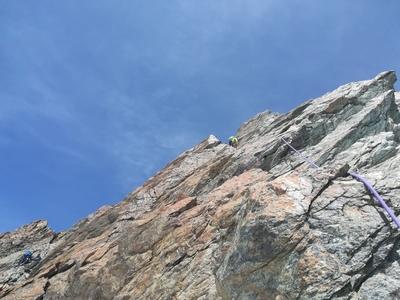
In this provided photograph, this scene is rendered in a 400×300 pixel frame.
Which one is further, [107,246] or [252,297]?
[107,246]

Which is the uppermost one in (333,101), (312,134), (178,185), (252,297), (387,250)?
(178,185)

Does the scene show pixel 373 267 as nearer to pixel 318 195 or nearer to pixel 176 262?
pixel 318 195

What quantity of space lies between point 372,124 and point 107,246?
1887cm

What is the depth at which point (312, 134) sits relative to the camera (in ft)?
74.9

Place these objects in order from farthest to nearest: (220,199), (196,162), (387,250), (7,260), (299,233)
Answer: (7,260) < (196,162) < (220,199) < (299,233) < (387,250)

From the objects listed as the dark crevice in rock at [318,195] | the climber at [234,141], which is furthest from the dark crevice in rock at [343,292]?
the climber at [234,141]

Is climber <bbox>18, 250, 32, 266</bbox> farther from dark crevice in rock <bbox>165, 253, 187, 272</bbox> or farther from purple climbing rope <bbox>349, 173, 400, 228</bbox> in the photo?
purple climbing rope <bbox>349, 173, 400, 228</bbox>

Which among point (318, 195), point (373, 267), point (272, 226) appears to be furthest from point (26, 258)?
point (373, 267)

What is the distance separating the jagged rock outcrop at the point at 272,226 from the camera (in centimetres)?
923

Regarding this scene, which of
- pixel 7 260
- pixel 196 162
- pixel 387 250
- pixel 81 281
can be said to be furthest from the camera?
pixel 7 260

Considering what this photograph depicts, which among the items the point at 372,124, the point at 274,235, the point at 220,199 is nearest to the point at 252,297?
the point at 274,235

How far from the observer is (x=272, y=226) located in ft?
32.6

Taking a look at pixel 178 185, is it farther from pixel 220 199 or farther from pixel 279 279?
pixel 279 279

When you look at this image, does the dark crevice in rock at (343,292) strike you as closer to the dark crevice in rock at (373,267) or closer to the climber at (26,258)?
the dark crevice in rock at (373,267)
